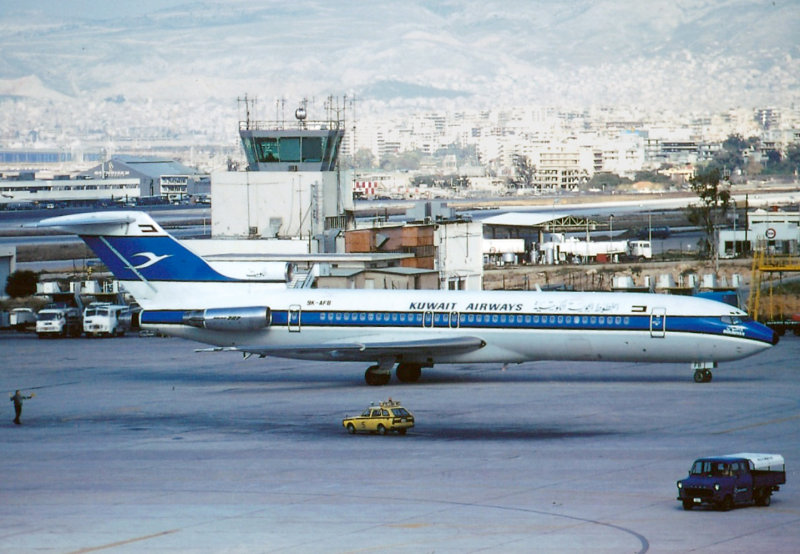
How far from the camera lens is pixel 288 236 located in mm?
76625

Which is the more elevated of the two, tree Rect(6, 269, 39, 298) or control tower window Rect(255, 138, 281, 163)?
control tower window Rect(255, 138, 281, 163)

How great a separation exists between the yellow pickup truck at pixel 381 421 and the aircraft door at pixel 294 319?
503 inches

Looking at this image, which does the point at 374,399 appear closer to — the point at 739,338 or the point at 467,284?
the point at 739,338

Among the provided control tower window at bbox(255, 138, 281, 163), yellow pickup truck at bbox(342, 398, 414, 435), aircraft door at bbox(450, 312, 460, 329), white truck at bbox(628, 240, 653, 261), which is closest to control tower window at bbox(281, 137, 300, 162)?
control tower window at bbox(255, 138, 281, 163)

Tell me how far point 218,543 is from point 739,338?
2686cm

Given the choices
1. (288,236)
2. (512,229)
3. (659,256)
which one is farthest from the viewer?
(512,229)

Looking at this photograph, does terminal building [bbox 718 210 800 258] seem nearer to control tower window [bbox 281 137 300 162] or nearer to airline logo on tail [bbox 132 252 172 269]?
control tower window [bbox 281 137 300 162]

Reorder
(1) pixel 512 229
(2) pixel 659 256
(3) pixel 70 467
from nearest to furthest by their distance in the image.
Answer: (3) pixel 70 467 < (2) pixel 659 256 < (1) pixel 512 229

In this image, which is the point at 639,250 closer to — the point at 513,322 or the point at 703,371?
the point at 703,371

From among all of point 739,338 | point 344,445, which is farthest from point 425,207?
point 344,445

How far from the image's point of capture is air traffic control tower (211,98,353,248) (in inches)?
3017

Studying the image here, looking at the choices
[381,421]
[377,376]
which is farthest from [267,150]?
[381,421]

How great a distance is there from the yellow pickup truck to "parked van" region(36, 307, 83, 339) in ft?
120

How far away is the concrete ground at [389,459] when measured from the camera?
23469 millimetres
